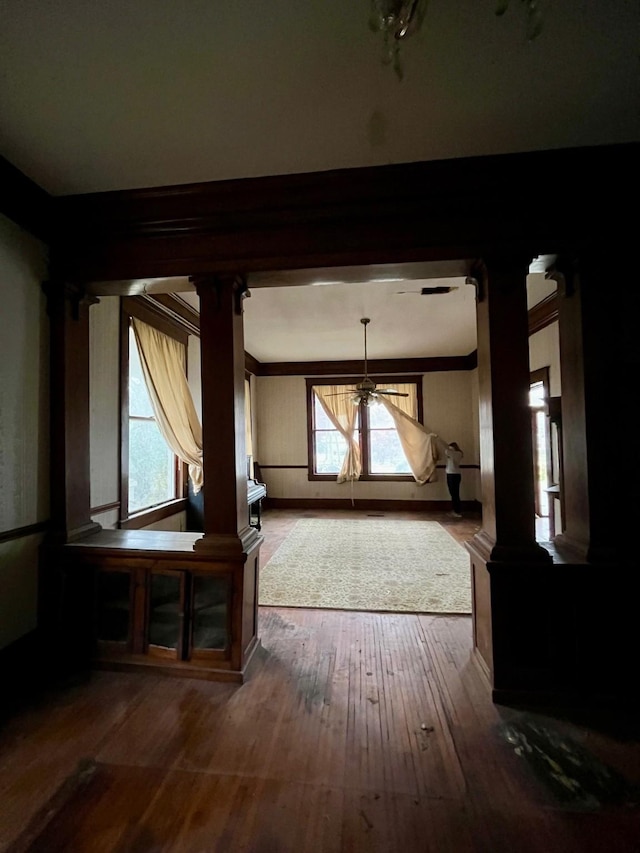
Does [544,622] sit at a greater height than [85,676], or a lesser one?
greater

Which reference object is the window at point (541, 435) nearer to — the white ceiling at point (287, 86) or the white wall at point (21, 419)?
the white ceiling at point (287, 86)

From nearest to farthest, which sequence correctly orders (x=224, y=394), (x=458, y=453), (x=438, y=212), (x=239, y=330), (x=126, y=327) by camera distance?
(x=438, y=212) → (x=224, y=394) → (x=239, y=330) → (x=126, y=327) → (x=458, y=453)

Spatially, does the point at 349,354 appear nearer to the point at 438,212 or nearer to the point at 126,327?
the point at 126,327

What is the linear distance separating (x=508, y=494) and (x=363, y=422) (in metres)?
5.24

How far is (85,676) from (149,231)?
2577 millimetres

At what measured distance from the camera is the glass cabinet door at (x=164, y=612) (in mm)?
2102

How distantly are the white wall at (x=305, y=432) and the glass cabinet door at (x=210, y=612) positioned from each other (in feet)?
16.9

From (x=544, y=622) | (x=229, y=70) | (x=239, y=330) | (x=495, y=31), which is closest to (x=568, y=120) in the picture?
(x=495, y=31)

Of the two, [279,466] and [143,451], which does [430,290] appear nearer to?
[143,451]

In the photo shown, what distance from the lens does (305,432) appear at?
733 centimetres

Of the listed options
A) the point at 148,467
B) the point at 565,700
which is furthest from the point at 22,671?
the point at 565,700

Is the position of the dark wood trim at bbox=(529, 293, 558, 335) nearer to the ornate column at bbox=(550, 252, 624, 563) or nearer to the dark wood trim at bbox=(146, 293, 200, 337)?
the ornate column at bbox=(550, 252, 624, 563)

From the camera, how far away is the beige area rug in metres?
2.97

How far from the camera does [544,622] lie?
6.13ft
